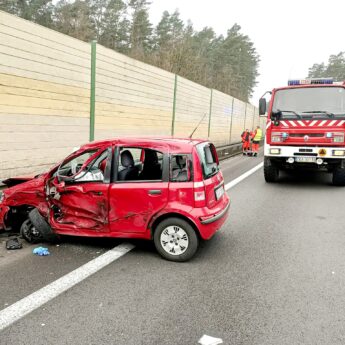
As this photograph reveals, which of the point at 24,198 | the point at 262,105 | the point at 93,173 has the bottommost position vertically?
the point at 24,198

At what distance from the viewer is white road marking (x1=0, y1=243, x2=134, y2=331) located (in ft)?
10.6

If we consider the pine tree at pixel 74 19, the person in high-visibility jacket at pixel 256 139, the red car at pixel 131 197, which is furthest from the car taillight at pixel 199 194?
the pine tree at pixel 74 19

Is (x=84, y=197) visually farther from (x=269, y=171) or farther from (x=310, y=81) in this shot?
(x=310, y=81)

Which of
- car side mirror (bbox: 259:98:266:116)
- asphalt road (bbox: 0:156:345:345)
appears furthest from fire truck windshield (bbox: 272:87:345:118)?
asphalt road (bbox: 0:156:345:345)

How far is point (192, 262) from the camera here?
180 inches

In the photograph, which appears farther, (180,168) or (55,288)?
(180,168)

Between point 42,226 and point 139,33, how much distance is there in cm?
3838

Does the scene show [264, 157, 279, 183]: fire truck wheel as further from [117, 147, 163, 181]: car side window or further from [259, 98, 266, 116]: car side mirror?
[117, 147, 163, 181]: car side window

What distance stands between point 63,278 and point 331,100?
8248mm

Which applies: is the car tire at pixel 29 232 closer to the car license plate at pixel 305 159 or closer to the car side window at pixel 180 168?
the car side window at pixel 180 168

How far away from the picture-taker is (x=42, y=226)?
16.1 ft

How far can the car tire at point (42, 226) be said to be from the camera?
4898 millimetres

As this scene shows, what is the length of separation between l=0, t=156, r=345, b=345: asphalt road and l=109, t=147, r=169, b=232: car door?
448 millimetres

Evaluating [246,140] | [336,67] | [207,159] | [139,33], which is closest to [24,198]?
[207,159]
